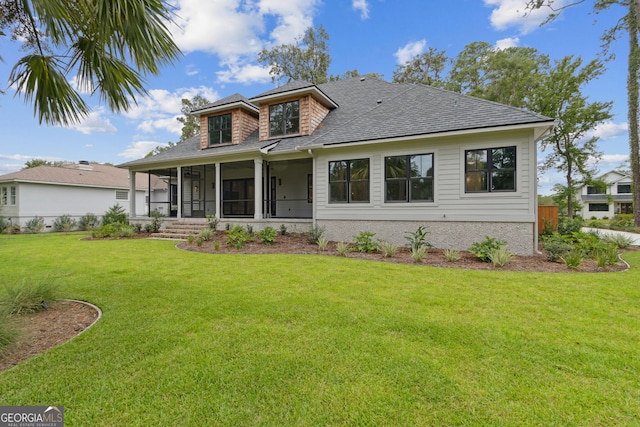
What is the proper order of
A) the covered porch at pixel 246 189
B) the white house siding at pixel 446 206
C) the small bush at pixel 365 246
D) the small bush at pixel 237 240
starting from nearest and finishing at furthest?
1. the white house siding at pixel 446 206
2. the small bush at pixel 365 246
3. the small bush at pixel 237 240
4. the covered porch at pixel 246 189

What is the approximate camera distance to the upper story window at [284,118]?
12.5m

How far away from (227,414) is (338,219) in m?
8.62

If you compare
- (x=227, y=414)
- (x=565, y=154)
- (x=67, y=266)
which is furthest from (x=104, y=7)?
(x=565, y=154)

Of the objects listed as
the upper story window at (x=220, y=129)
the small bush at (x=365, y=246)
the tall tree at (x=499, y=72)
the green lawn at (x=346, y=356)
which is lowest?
the green lawn at (x=346, y=356)

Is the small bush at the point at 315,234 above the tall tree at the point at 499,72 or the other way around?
the other way around

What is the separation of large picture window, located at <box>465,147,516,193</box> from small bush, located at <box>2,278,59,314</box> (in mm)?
9724

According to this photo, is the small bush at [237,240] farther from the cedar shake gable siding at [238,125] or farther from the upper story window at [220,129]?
the upper story window at [220,129]

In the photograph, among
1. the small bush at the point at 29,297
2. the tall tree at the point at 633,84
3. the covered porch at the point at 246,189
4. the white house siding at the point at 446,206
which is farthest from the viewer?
the tall tree at the point at 633,84

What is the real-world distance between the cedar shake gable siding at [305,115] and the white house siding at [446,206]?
Result: 2189 mm

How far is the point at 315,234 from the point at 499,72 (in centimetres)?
1817

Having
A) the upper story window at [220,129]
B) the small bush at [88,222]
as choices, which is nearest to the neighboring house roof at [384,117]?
the upper story window at [220,129]

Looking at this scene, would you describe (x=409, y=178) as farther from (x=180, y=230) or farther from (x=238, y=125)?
(x=180, y=230)

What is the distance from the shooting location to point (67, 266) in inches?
265

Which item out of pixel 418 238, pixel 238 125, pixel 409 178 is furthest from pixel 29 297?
pixel 238 125
